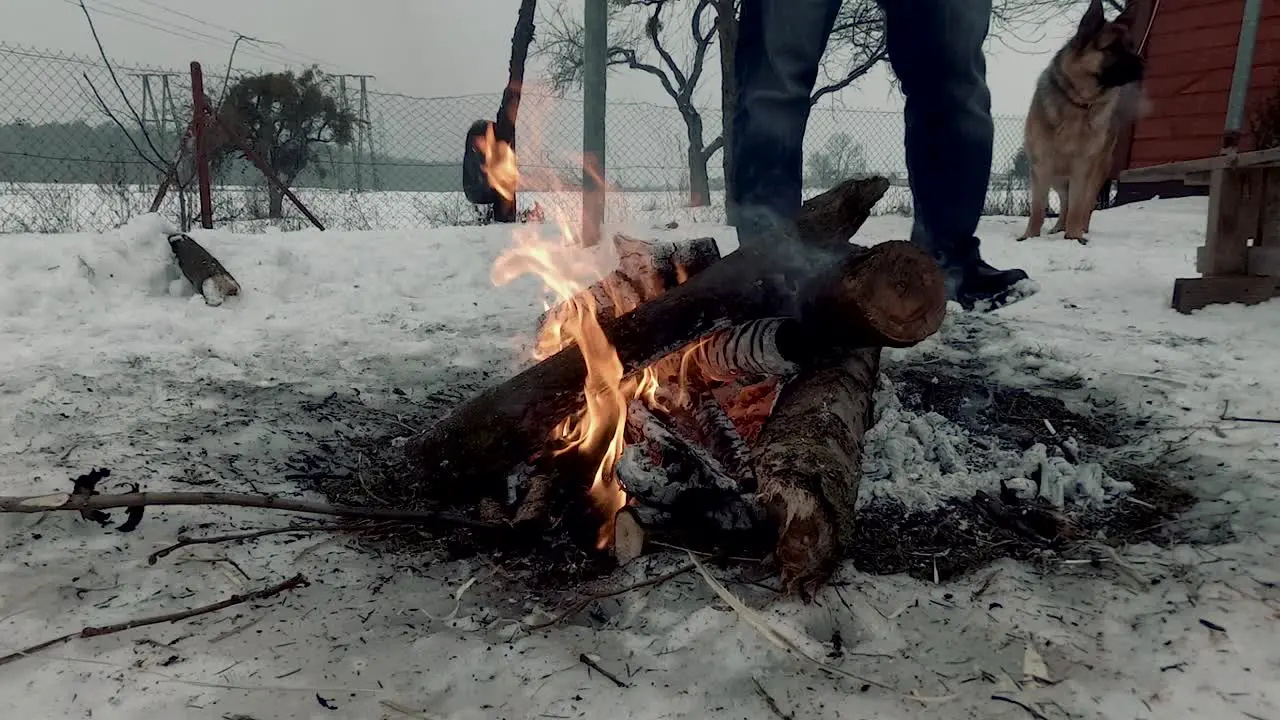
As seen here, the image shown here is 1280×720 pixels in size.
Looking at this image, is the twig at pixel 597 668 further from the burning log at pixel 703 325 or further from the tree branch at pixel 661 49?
the tree branch at pixel 661 49

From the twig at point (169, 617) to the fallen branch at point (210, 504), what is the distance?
17cm

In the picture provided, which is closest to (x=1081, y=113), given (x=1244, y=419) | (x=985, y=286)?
(x=985, y=286)

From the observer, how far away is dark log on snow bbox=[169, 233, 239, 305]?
13.1ft

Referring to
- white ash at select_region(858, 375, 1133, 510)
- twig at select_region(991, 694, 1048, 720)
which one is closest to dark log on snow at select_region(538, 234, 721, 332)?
white ash at select_region(858, 375, 1133, 510)

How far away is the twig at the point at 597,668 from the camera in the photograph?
1.17 meters

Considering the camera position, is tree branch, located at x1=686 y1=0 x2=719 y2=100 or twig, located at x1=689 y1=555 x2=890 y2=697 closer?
twig, located at x1=689 y1=555 x2=890 y2=697

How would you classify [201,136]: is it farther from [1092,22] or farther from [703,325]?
[1092,22]

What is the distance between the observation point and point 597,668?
3.93ft

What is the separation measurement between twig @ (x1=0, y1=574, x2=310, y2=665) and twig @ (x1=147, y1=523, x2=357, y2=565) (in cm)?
16

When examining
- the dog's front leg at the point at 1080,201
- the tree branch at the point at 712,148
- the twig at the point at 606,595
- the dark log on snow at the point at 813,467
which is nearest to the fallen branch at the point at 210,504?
the twig at the point at 606,595

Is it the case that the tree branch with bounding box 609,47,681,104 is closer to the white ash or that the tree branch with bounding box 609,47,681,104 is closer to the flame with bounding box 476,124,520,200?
the flame with bounding box 476,124,520,200

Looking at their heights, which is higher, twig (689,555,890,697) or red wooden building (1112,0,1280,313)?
red wooden building (1112,0,1280,313)

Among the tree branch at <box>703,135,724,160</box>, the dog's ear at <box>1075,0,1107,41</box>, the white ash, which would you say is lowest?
the white ash

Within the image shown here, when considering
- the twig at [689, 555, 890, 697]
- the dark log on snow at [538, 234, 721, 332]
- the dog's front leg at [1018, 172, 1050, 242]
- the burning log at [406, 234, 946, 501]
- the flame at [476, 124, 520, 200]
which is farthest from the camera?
the flame at [476, 124, 520, 200]
